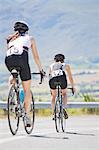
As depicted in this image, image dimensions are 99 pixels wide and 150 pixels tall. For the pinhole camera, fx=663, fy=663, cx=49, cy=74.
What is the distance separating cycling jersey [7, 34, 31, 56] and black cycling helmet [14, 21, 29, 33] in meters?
0.09

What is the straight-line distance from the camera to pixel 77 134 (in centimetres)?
1064

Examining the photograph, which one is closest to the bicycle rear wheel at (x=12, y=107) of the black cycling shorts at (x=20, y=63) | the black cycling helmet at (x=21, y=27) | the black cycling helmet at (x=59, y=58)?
the black cycling shorts at (x=20, y=63)

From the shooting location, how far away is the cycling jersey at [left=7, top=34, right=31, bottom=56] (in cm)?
920

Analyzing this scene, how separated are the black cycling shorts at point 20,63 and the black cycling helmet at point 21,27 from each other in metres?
0.31

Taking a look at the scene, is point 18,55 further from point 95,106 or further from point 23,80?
point 95,106

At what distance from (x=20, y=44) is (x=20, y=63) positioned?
0.26m

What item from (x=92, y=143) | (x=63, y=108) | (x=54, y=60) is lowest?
(x=92, y=143)

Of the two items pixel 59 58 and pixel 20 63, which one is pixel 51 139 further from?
pixel 59 58

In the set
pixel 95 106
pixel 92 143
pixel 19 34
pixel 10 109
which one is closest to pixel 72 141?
pixel 92 143

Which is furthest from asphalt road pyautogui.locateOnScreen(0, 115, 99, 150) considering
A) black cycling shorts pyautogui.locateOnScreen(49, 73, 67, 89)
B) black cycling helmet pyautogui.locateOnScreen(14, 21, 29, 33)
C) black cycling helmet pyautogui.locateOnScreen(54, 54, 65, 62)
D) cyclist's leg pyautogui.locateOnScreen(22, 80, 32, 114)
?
black cycling helmet pyautogui.locateOnScreen(14, 21, 29, 33)

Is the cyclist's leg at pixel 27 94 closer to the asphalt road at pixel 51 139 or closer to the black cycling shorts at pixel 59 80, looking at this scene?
the asphalt road at pixel 51 139

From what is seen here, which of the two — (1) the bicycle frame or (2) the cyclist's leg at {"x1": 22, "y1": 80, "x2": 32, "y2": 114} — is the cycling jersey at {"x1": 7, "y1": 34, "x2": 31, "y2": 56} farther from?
(1) the bicycle frame

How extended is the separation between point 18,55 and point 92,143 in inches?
63.0

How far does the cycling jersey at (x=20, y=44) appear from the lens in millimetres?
9195
